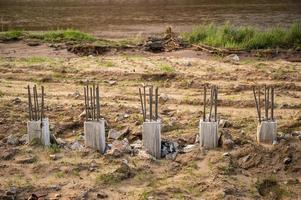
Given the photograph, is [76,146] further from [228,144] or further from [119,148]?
[228,144]

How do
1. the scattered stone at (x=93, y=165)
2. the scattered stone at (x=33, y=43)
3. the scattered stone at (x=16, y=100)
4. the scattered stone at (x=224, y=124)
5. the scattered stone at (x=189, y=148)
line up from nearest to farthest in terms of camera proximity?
the scattered stone at (x=93, y=165) < the scattered stone at (x=189, y=148) < the scattered stone at (x=224, y=124) < the scattered stone at (x=16, y=100) < the scattered stone at (x=33, y=43)

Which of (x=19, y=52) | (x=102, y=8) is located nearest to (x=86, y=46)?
(x=19, y=52)

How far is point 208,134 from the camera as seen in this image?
6531 mm

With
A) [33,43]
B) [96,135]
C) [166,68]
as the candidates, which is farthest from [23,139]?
[33,43]

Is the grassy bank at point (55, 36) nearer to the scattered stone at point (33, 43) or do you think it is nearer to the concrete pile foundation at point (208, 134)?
the scattered stone at point (33, 43)

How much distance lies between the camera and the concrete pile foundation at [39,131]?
6645 millimetres

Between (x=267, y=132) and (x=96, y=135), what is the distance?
6.67 feet

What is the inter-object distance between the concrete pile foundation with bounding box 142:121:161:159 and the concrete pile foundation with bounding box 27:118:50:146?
1188mm

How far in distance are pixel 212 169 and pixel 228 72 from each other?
4127mm

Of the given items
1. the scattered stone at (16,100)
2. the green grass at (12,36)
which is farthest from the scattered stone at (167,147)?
the green grass at (12,36)

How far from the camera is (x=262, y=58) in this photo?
11.3 m

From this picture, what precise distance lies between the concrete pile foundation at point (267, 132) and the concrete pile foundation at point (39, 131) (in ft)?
8.36

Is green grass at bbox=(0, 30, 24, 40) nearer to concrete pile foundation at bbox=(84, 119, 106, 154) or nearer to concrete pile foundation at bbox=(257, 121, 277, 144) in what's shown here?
concrete pile foundation at bbox=(84, 119, 106, 154)

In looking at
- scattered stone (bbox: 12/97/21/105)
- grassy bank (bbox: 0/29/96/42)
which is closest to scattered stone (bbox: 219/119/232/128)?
scattered stone (bbox: 12/97/21/105)
